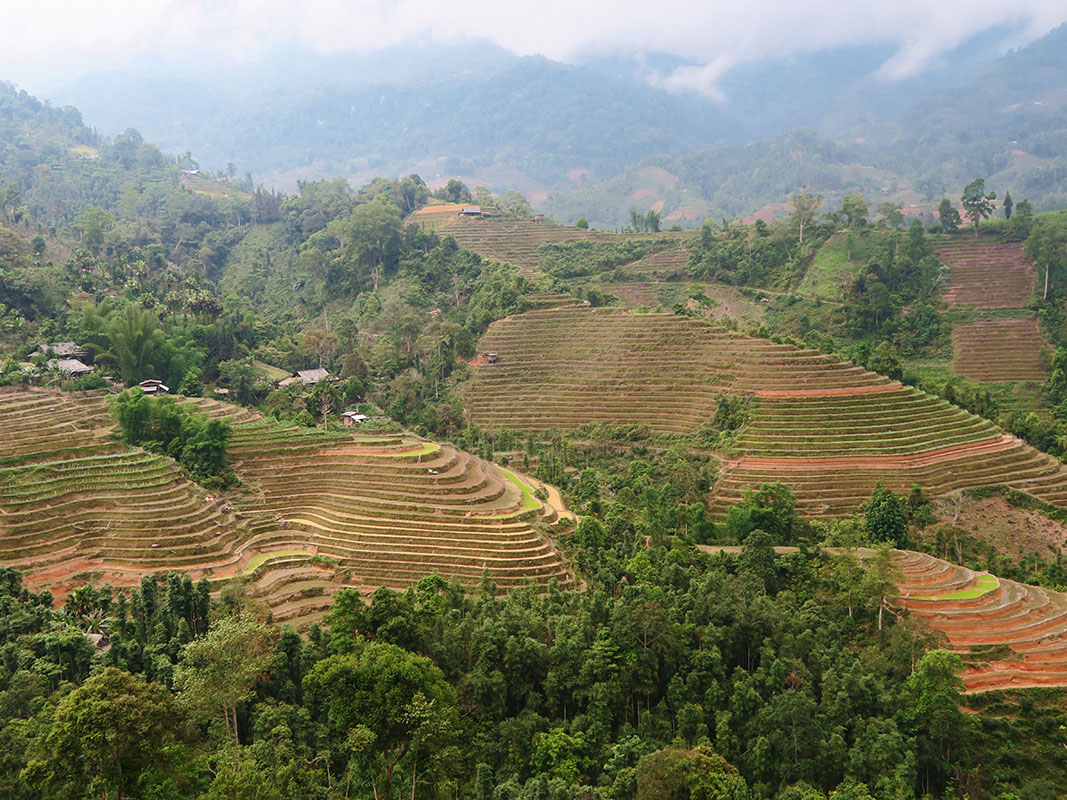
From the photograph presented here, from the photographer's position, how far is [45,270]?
46250 millimetres

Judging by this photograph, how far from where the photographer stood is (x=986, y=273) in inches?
2085

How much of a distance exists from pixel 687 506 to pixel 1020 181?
11625cm

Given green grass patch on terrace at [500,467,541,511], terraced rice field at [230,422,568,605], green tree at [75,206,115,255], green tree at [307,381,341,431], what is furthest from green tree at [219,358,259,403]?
green tree at [75,206,115,255]

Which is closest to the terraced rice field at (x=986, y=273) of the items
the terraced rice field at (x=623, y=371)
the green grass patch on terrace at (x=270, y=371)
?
the terraced rice field at (x=623, y=371)

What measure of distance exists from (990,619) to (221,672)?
22718 millimetres

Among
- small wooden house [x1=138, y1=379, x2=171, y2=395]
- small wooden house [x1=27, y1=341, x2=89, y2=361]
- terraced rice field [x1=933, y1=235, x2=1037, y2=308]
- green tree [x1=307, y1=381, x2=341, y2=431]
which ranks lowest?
green tree [x1=307, y1=381, x2=341, y2=431]

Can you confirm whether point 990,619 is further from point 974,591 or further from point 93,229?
point 93,229

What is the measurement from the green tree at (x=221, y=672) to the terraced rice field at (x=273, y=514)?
5.25 meters

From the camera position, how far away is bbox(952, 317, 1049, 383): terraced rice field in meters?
44.3

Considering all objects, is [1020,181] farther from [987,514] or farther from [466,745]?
[466,745]

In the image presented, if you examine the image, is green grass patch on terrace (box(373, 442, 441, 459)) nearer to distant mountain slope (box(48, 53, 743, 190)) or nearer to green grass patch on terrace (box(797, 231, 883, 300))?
green grass patch on terrace (box(797, 231, 883, 300))

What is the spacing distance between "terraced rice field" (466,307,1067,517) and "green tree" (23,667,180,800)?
22839 millimetres

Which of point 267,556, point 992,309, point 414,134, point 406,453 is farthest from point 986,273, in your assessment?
point 414,134

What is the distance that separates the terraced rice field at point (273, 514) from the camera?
25641 millimetres
